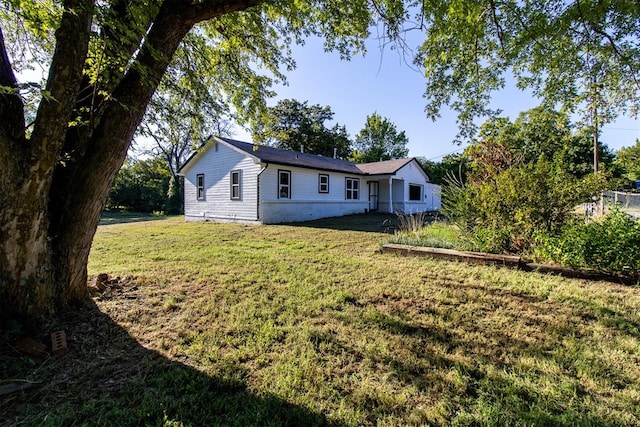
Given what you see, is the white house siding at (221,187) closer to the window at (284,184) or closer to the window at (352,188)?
the window at (284,184)

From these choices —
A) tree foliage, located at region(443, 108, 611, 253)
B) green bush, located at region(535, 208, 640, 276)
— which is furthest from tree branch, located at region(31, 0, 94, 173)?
green bush, located at region(535, 208, 640, 276)

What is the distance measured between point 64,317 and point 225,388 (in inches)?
84.0

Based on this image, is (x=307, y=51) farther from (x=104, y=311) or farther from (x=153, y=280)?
(x=104, y=311)

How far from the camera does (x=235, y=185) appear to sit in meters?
13.2

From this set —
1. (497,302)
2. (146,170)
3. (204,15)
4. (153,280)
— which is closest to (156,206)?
(146,170)

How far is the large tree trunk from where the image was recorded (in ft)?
7.64

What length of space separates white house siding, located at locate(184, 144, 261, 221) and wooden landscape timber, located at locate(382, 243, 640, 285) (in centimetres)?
797

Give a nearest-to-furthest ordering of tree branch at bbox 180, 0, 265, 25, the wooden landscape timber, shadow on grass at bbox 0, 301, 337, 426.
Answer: shadow on grass at bbox 0, 301, 337, 426 → tree branch at bbox 180, 0, 265, 25 → the wooden landscape timber

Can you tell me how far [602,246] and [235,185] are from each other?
40.7ft

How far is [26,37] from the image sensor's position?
3396 mm

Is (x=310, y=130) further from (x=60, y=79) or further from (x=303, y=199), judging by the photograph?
(x=60, y=79)

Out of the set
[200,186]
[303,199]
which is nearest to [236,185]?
[200,186]

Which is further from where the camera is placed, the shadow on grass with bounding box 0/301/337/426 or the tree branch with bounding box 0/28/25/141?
the tree branch with bounding box 0/28/25/141

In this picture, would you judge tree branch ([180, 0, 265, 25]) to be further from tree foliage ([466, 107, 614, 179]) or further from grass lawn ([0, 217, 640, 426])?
tree foliage ([466, 107, 614, 179])
